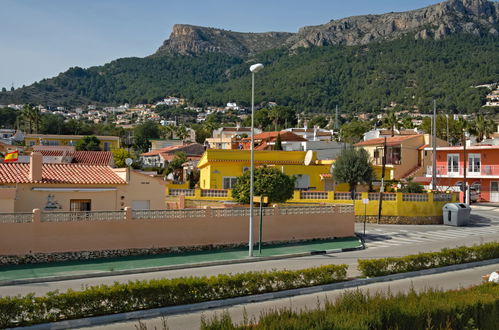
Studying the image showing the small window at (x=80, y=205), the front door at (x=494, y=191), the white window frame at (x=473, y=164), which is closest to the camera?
the small window at (x=80, y=205)

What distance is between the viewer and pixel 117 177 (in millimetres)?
27469

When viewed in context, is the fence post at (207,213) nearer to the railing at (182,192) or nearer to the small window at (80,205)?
the small window at (80,205)

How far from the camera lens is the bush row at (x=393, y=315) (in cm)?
868

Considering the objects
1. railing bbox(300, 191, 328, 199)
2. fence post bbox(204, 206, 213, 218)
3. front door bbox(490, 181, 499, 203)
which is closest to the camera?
fence post bbox(204, 206, 213, 218)

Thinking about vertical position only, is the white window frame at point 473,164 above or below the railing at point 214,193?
above

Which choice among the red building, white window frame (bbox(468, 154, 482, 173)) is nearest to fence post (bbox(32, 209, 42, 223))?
the red building

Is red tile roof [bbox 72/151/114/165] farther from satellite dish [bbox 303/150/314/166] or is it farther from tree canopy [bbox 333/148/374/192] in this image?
tree canopy [bbox 333/148/374/192]

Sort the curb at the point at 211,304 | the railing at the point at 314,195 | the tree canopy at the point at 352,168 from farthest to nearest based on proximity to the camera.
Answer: the tree canopy at the point at 352,168, the railing at the point at 314,195, the curb at the point at 211,304

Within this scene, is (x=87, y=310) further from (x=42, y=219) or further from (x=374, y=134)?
(x=374, y=134)

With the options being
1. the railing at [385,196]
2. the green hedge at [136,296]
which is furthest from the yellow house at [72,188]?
the railing at [385,196]

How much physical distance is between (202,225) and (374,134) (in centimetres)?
6334

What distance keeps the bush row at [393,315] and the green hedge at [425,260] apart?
655 centimetres

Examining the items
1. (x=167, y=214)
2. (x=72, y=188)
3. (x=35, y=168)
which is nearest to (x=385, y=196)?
(x=167, y=214)

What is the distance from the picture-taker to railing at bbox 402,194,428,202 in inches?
1417
